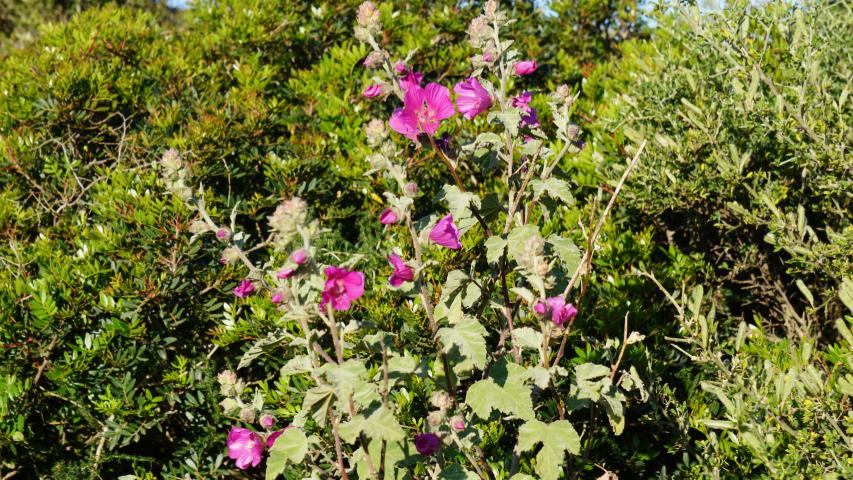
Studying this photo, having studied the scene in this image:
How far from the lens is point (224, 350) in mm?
2936

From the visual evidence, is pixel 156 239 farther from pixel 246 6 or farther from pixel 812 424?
pixel 812 424

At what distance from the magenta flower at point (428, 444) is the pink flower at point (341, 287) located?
0.38 metres

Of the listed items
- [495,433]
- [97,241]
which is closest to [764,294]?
[495,433]

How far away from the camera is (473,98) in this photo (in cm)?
174

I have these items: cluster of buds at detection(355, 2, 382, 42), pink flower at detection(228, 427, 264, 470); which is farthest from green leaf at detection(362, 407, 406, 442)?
cluster of buds at detection(355, 2, 382, 42)

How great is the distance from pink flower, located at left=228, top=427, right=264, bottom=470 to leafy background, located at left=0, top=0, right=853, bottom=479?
0.57 meters

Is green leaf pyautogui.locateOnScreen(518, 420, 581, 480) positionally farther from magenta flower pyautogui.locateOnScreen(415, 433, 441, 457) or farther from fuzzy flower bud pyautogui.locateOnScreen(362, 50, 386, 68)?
fuzzy flower bud pyautogui.locateOnScreen(362, 50, 386, 68)

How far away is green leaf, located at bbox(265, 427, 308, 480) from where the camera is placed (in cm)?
151

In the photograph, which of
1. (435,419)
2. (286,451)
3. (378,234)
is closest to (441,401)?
(435,419)

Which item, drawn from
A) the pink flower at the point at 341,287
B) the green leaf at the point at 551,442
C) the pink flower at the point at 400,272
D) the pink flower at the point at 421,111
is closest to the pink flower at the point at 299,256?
the pink flower at the point at 341,287

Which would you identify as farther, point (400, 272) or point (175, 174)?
point (175, 174)

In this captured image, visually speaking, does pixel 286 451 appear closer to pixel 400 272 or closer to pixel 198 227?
pixel 400 272

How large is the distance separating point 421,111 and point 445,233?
1.07ft

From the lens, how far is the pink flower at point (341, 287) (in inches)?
55.4
